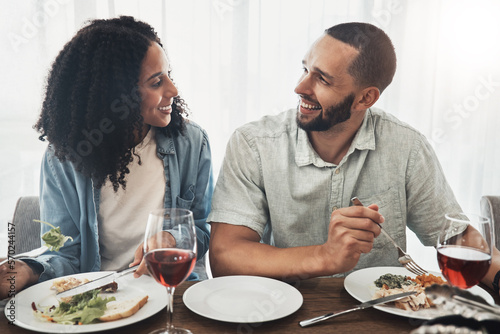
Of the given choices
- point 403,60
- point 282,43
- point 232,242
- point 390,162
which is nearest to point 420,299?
point 232,242

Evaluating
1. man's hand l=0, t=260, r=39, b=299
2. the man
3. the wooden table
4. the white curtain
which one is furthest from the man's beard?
the white curtain

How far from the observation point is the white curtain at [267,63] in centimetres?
255

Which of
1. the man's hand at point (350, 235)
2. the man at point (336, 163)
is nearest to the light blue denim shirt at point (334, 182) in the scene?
the man at point (336, 163)

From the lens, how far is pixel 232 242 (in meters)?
1.39

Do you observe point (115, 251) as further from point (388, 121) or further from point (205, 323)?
point (388, 121)

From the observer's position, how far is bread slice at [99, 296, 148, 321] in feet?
3.01

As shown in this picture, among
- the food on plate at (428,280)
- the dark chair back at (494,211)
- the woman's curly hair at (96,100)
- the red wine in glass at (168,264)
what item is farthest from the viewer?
the dark chair back at (494,211)

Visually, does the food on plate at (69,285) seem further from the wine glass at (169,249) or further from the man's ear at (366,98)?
the man's ear at (366,98)

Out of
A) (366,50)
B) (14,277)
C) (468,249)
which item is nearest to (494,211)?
(366,50)

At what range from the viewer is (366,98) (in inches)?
66.1

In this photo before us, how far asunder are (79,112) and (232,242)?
70 cm

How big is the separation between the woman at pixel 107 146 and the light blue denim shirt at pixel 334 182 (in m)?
0.26

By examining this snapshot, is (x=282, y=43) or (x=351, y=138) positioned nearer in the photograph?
(x=351, y=138)

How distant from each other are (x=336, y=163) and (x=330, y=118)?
168 mm
